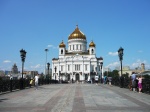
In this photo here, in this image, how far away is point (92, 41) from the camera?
11806 centimetres

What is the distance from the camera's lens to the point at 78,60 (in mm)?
114062

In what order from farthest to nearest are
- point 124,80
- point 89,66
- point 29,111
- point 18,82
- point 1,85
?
1. point 89,66
2. point 124,80
3. point 18,82
4. point 1,85
5. point 29,111

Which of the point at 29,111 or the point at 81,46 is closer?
the point at 29,111

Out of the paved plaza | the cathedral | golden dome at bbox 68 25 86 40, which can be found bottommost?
the paved plaza

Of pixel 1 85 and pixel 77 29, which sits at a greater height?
pixel 77 29

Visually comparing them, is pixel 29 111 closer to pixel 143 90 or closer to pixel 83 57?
pixel 143 90

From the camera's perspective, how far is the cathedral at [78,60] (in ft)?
375

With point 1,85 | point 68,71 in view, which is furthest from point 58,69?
point 1,85

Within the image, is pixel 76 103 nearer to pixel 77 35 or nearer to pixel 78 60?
pixel 78 60

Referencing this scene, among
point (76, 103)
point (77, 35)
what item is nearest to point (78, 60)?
point (77, 35)

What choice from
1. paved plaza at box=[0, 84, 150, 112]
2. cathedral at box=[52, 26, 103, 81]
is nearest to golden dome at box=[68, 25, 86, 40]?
cathedral at box=[52, 26, 103, 81]

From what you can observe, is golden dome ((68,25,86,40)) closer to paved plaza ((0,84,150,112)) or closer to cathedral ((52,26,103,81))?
cathedral ((52,26,103,81))

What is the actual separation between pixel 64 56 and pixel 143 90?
9711 cm

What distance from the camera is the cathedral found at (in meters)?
114
